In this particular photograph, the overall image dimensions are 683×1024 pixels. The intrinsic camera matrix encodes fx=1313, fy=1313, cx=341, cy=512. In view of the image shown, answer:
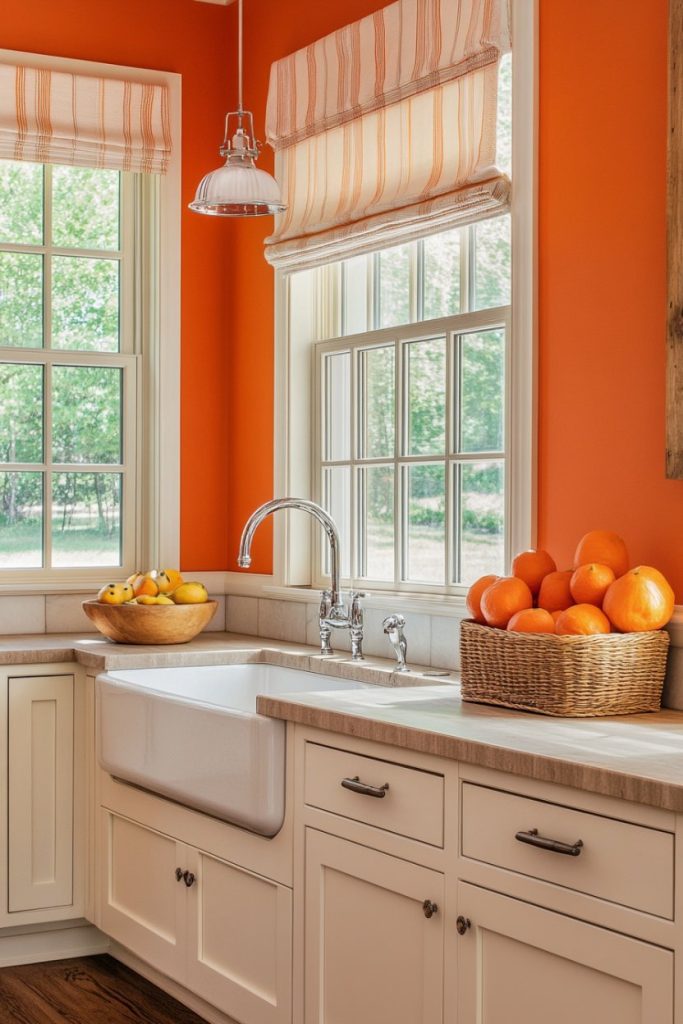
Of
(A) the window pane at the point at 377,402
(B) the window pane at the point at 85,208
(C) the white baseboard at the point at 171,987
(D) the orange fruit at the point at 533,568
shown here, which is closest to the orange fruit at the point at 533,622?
(D) the orange fruit at the point at 533,568

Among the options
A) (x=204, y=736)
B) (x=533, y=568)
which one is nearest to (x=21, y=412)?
(x=204, y=736)

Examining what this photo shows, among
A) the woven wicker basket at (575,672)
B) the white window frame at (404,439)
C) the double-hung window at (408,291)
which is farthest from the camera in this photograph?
the white window frame at (404,439)

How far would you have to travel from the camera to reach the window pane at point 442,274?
3373 millimetres

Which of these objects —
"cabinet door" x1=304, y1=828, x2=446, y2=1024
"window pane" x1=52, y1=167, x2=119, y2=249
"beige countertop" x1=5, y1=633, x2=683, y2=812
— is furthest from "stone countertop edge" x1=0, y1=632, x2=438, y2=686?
"window pane" x1=52, y1=167, x2=119, y2=249

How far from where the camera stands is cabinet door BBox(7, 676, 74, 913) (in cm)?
351

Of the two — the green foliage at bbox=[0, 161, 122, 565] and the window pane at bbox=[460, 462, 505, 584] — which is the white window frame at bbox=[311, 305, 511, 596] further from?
the green foliage at bbox=[0, 161, 122, 565]

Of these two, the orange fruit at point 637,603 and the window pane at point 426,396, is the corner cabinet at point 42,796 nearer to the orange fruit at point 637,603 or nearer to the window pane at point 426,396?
the window pane at point 426,396

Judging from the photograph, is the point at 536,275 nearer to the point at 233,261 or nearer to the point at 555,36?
the point at 555,36

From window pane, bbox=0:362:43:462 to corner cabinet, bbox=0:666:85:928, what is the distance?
0.88 metres

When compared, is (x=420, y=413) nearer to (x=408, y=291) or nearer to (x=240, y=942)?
(x=408, y=291)

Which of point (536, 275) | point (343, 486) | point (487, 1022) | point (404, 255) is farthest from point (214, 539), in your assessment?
point (487, 1022)

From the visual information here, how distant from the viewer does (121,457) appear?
14.2 ft

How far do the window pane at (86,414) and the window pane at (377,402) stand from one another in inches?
37.4

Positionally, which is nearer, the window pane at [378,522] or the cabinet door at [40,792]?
the cabinet door at [40,792]
